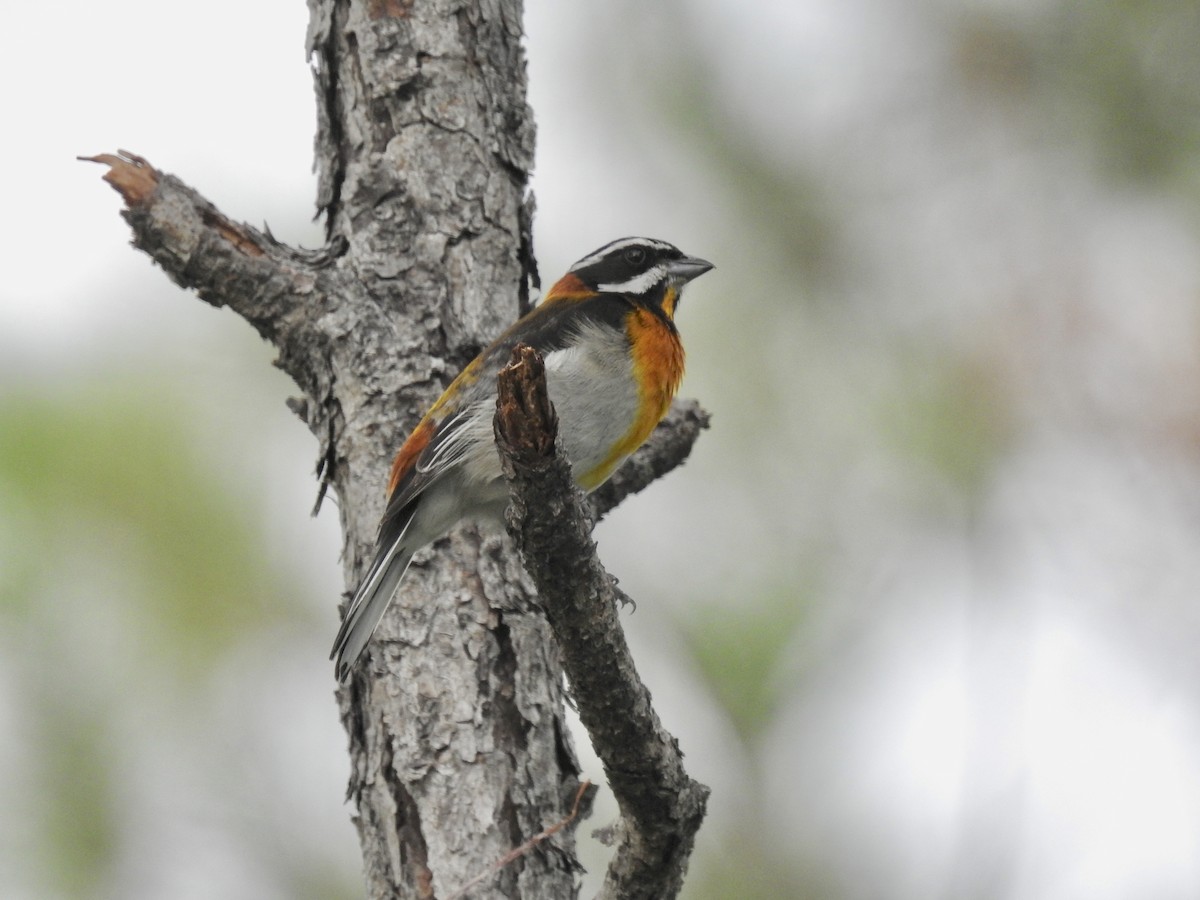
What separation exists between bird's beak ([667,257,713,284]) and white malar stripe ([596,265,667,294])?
0.16 ft

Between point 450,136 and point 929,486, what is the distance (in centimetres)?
387

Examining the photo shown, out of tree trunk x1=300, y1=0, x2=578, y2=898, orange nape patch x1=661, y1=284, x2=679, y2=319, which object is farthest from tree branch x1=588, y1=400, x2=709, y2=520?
tree trunk x1=300, y1=0, x2=578, y2=898

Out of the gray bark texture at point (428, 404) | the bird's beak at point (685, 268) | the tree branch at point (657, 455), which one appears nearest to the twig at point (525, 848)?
the gray bark texture at point (428, 404)

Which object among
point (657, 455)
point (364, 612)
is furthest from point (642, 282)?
point (364, 612)

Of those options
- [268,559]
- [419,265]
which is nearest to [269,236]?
[419,265]

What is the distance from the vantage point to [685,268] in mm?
6773

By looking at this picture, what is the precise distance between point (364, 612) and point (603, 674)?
4.61 ft

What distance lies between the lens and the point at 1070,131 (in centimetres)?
786

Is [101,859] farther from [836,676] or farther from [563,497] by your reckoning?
[563,497]

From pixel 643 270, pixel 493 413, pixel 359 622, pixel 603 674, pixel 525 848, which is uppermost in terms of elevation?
pixel 643 270

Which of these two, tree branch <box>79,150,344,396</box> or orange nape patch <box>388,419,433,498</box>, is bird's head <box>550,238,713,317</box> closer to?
tree branch <box>79,150,344,396</box>

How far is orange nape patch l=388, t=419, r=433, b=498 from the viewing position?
→ 5.18 meters

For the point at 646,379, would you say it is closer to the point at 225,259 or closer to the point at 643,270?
the point at 643,270

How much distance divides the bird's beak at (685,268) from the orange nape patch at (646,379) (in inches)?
30.0
